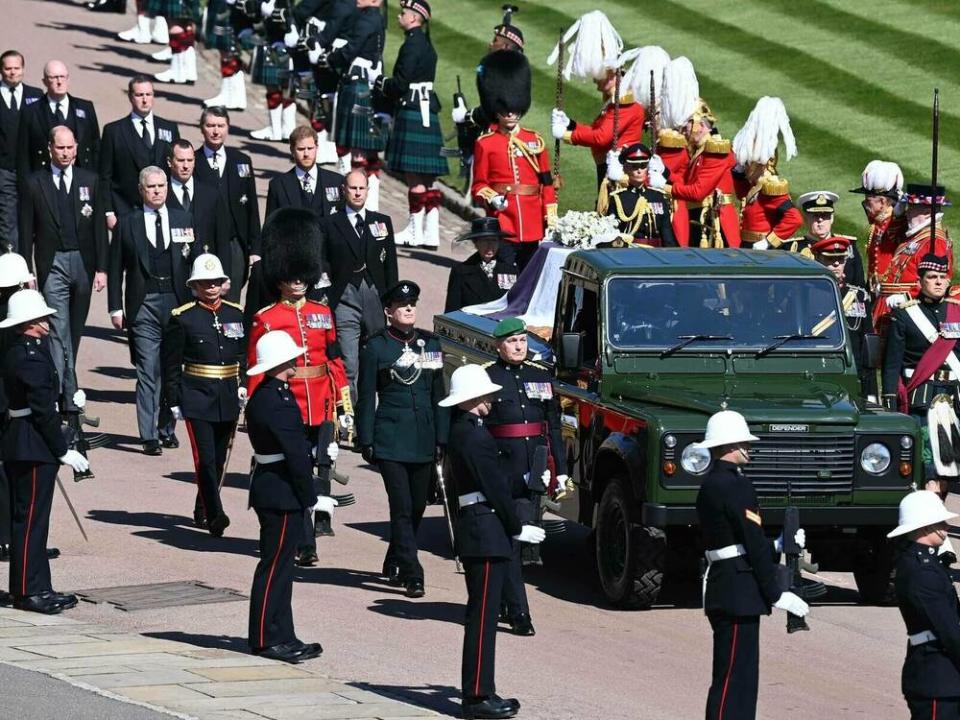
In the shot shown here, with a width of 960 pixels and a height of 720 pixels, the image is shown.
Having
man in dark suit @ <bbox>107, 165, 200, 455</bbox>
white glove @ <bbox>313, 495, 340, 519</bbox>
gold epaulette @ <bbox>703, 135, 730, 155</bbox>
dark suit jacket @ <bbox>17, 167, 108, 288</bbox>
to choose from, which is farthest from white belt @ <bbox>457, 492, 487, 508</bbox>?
gold epaulette @ <bbox>703, 135, 730, 155</bbox>

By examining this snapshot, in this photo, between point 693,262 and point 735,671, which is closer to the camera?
point 735,671

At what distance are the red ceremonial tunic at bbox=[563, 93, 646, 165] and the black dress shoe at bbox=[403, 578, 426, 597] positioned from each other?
8598mm

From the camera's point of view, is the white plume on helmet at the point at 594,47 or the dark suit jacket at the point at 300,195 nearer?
the dark suit jacket at the point at 300,195

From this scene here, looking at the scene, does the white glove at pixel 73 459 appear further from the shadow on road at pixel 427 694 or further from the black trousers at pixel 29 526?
the shadow on road at pixel 427 694

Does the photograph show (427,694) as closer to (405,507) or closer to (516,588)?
(516,588)

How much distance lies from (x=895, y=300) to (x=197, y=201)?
229 inches

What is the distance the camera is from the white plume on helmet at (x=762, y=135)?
22594mm

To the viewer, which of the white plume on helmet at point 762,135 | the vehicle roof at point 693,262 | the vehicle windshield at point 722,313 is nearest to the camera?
the vehicle windshield at point 722,313

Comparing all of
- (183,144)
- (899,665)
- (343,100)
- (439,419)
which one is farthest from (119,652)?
(343,100)

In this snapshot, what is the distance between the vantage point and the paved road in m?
13.1

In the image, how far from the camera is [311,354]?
16.7 m

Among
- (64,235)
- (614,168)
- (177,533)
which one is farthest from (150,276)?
(614,168)

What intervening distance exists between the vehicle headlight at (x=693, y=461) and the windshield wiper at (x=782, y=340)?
1.40 metres

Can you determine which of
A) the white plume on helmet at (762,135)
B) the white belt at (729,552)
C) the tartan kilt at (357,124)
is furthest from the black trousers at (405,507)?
the tartan kilt at (357,124)
